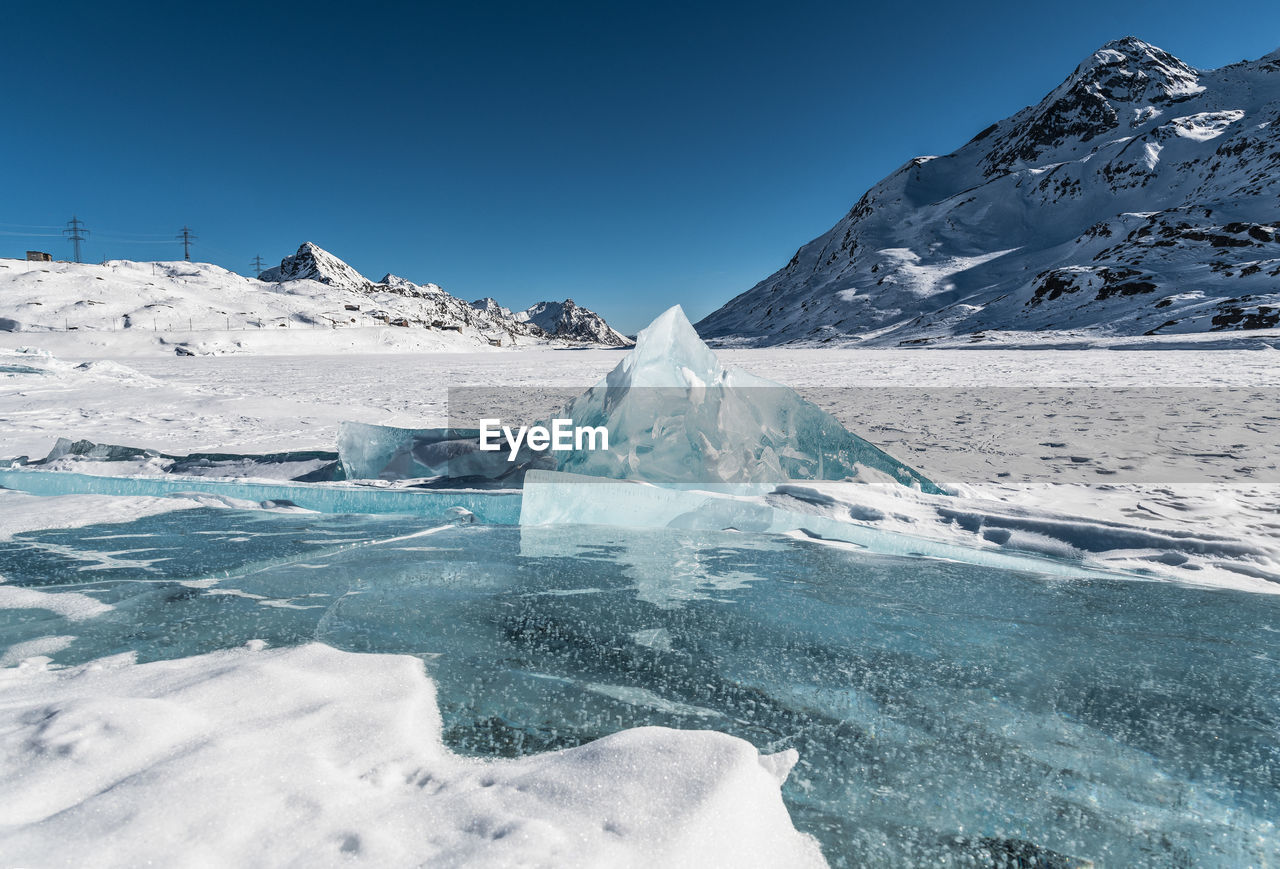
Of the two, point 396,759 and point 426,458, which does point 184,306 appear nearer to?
point 426,458

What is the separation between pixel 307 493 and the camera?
15.6ft

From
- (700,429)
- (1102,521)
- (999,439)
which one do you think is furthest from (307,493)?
(999,439)

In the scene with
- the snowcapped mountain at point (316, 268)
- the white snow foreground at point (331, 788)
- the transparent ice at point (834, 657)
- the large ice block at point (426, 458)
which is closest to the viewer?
the white snow foreground at point (331, 788)

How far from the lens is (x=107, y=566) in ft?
10.1

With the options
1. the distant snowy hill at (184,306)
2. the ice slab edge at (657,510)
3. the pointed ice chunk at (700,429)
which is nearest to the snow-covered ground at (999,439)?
A: the ice slab edge at (657,510)

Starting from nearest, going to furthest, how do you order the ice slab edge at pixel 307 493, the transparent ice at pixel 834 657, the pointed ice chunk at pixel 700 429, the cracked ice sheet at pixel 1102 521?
the transparent ice at pixel 834 657, the cracked ice sheet at pixel 1102 521, the ice slab edge at pixel 307 493, the pointed ice chunk at pixel 700 429

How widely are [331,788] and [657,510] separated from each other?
3101mm

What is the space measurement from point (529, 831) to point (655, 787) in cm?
32

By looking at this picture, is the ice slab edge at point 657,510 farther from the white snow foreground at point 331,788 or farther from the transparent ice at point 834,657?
the white snow foreground at point 331,788

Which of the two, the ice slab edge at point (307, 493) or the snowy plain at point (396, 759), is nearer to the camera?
the snowy plain at point (396, 759)

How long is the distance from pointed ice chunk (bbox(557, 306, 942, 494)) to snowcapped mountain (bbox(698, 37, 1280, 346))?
3619 cm

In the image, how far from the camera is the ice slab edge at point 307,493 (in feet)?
14.9

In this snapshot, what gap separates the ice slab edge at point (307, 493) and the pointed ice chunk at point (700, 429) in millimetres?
803

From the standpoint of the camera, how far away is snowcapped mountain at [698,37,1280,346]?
43594 mm
